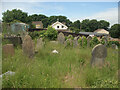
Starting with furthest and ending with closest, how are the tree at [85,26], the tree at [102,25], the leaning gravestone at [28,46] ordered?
the tree at [102,25]
the tree at [85,26]
the leaning gravestone at [28,46]

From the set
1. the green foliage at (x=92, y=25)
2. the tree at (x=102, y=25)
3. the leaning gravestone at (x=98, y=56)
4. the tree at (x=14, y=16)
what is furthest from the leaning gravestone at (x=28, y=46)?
the tree at (x=102, y=25)

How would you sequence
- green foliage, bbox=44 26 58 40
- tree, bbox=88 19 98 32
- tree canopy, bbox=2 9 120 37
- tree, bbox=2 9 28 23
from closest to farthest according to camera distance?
green foliage, bbox=44 26 58 40, tree, bbox=2 9 28 23, tree canopy, bbox=2 9 120 37, tree, bbox=88 19 98 32

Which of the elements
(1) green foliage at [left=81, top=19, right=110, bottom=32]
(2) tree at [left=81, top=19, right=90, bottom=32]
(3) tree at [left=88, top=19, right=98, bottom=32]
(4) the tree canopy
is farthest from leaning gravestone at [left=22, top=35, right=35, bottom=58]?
(3) tree at [left=88, top=19, right=98, bottom=32]

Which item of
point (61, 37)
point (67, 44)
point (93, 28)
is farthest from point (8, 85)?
point (93, 28)

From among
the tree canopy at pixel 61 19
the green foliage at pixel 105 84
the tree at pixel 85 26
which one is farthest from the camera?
the tree at pixel 85 26

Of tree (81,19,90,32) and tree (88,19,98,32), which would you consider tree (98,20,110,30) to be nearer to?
tree (88,19,98,32)

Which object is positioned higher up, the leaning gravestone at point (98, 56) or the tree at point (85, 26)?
the tree at point (85, 26)

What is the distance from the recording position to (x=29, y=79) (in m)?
3.39

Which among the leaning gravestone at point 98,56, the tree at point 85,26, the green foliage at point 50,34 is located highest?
the tree at point 85,26

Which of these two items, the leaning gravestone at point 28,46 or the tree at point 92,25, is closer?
the leaning gravestone at point 28,46

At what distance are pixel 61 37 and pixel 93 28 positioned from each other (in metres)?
44.4

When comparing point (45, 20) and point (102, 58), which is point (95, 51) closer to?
point (102, 58)

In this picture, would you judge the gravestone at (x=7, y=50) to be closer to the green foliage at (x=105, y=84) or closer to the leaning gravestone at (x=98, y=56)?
→ the leaning gravestone at (x=98, y=56)

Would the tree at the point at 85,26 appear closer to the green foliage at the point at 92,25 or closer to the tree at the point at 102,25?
the green foliage at the point at 92,25
